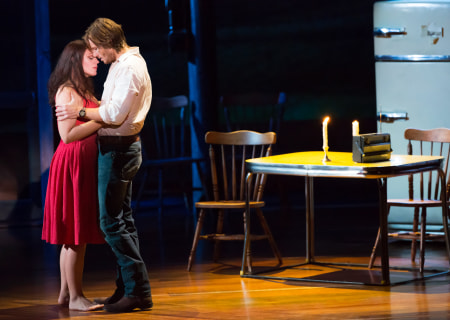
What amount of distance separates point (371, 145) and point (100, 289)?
1748mm

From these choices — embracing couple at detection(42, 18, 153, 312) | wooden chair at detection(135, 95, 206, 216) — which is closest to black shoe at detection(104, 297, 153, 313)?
embracing couple at detection(42, 18, 153, 312)

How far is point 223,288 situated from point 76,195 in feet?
3.53

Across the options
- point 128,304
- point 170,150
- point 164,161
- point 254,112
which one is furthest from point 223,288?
point 170,150

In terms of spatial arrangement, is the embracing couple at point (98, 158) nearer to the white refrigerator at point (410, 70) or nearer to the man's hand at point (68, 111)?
the man's hand at point (68, 111)

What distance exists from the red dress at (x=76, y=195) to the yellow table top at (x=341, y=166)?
110cm

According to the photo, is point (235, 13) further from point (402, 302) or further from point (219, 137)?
point (402, 302)

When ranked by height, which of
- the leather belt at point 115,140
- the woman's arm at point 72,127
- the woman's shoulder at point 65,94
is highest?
the woman's shoulder at point 65,94

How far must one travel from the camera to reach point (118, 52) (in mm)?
4473

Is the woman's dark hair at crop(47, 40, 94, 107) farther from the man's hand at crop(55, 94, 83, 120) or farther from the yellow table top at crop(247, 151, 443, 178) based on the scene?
the yellow table top at crop(247, 151, 443, 178)

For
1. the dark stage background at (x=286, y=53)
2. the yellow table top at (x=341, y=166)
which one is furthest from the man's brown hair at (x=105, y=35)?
the dark stage background at (x=286, y=53)

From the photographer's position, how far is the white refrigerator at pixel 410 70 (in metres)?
6.37

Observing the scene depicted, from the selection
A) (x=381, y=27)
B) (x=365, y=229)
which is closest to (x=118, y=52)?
(x=381, y=27)

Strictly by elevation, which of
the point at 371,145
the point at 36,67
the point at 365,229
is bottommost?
the point at 365,229

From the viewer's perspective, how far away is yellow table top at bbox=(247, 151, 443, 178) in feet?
16.0
